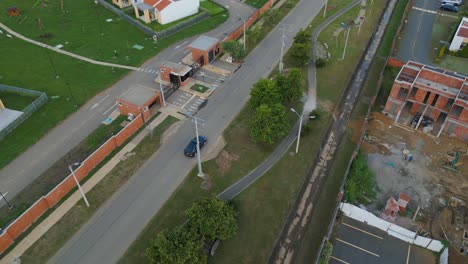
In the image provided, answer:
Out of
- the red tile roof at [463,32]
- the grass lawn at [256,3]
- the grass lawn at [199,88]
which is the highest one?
the red tile roof at [463,32]

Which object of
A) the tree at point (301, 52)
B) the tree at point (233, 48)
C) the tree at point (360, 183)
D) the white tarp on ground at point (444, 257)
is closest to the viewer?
the white tarp on ground at point (444, 257)

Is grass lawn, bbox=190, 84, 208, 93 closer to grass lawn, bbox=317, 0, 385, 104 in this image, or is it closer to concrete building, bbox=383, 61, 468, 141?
grass lawn, bbox=317, 0, 385, 104

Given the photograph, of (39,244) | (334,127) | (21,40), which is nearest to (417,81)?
(334,127)

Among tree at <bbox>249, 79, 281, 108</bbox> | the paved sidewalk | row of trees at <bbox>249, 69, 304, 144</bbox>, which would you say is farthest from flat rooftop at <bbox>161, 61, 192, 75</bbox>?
tree at <bbox>249, 79, 281, 108</bbox>

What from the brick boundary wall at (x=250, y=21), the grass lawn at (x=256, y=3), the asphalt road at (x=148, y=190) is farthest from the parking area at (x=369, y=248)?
the grass lawn at (x=256, y=3)

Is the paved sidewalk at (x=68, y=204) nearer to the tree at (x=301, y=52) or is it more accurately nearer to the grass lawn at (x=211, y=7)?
the tree at (x=301, y=52)

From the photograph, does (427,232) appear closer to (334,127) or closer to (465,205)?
(465,205)
